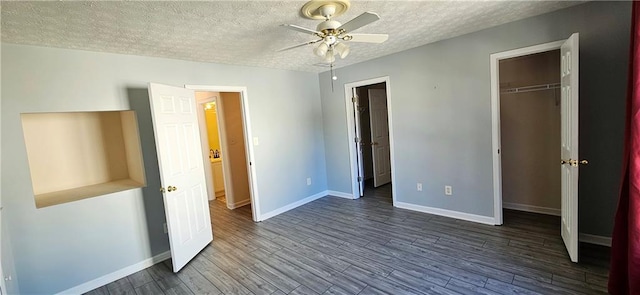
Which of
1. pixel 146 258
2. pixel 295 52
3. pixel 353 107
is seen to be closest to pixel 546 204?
pixel 353 107

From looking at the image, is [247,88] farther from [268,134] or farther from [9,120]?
[9,120]

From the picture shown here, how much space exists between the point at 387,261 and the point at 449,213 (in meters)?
1.46

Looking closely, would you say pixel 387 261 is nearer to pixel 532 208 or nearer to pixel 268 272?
pixel 268 272

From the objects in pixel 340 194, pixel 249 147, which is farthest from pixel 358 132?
pixel 249 147

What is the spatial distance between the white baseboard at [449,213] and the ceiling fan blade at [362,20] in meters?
2.82

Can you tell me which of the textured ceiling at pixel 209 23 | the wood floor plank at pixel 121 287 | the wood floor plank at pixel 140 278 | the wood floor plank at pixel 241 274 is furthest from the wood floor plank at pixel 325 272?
the textured ceiling at pixel 209 23

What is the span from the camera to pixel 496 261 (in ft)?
8.41

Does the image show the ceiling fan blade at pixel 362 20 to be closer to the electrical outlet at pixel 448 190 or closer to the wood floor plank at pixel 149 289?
the electrical outlet at pixel 448 190

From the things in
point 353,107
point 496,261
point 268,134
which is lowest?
point 496,261

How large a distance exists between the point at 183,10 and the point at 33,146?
2278mm

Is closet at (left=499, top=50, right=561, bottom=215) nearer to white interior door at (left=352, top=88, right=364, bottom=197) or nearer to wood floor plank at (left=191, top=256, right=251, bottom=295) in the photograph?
white interior door at (left=352, top=88, right=364, bottom=197)

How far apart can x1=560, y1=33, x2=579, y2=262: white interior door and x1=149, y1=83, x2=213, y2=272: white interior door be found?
355 centimetres

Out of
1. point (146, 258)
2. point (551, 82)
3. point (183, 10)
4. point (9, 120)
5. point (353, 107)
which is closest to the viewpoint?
point (183, 10)

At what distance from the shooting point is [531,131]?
11.6 feet
